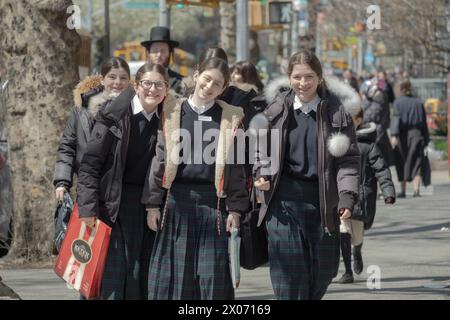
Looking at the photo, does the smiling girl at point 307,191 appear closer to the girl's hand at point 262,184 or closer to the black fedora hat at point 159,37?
the girl's hand at point 262,184

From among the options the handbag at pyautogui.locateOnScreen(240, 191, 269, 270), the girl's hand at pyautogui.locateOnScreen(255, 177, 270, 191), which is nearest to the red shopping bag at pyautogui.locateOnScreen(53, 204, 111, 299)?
the handbag at pyautogui.locateOnScreen(240, 191, 269, 270)

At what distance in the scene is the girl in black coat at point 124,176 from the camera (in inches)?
317

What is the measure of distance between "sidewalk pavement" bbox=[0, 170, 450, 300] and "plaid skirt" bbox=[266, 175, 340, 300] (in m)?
2.02

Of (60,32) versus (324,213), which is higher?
(60,32)

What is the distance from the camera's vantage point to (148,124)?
818 cm

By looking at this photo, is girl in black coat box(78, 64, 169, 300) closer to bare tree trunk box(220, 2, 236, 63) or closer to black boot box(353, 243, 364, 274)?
black boot box(353, 243, 364, 274)

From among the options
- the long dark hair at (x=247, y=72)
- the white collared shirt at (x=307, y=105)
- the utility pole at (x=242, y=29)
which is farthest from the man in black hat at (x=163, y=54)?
the utility pole at (x=242, y=29)

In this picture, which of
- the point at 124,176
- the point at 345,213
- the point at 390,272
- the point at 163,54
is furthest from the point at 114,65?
the point at 390,272

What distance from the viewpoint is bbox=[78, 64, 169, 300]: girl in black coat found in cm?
805

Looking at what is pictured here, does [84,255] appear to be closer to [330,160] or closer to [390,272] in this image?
[330,160]

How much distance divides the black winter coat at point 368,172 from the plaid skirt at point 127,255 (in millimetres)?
2653
